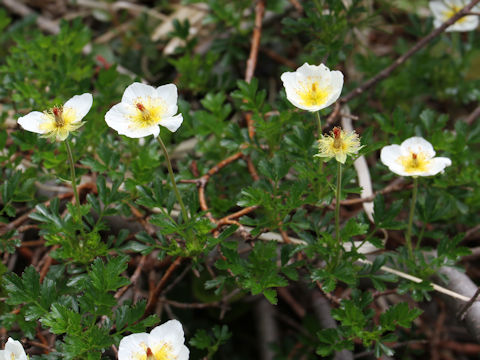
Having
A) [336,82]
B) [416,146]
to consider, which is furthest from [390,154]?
[336,82]

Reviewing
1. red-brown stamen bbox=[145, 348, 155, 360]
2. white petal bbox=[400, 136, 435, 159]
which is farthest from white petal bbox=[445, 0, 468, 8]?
red-brown stamen bbox=[145, 348, 155, 360]

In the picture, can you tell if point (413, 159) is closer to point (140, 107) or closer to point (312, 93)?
point (312, 93)

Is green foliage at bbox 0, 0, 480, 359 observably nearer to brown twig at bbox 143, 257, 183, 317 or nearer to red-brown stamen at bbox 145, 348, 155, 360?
brown twig at bbox 143, 257, 183, 317

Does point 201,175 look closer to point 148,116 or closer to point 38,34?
point 148,116

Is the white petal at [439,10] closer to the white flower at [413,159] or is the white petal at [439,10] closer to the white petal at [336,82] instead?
the white flower at [413,159]

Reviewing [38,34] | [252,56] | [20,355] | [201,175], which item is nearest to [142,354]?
[20,355]

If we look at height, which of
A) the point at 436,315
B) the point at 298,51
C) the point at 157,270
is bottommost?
the point at 436,315
